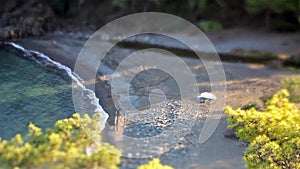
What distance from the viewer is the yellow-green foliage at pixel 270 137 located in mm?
10492

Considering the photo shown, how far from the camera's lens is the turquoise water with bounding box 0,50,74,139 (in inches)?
648

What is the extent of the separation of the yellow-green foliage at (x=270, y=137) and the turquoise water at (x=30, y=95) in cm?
836

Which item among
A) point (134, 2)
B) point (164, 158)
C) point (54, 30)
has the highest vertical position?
point (134, 2)

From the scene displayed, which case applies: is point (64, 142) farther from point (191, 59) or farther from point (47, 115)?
point (191, 59)

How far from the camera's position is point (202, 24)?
30688 millimetres

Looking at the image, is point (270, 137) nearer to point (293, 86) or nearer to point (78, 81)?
point (293, 86)

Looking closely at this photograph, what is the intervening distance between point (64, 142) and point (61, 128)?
0.67 metres

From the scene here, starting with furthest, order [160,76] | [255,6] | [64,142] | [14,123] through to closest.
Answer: [255,6], [160,76], [14,123], [64,142]

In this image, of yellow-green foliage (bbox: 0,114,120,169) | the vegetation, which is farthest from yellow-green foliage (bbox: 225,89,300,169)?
the vegetation

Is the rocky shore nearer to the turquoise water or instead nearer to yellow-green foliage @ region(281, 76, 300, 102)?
yellow-green foliage @ region(281, 76, 300, 102)

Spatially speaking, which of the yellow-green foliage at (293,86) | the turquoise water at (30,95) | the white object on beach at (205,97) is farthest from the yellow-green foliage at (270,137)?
the turquoise water at (30,95)

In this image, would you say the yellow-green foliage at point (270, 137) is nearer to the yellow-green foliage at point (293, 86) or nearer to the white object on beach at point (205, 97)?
the white object on beach at point (205, 97)

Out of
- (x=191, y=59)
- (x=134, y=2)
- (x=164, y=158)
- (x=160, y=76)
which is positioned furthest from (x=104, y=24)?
(x=164, y=158)

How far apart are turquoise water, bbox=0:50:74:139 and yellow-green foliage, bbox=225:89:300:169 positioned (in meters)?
8.36
